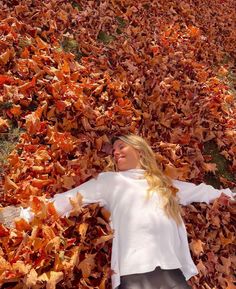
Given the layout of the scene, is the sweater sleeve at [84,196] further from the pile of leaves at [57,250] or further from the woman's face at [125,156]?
the woman's face at [125,156]

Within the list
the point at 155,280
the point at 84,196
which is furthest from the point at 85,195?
the point at 155,280

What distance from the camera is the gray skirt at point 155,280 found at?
303 centimetres

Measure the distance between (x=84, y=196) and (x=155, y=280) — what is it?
38.6 inches

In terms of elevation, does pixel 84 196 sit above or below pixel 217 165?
above

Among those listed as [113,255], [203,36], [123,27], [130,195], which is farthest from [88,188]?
[203,36]

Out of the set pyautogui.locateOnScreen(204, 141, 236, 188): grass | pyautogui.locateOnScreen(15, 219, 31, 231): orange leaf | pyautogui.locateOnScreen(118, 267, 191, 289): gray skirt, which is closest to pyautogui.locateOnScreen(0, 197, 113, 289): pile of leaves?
pyautogui.locateOnScreen(15, 219, 31, 231): orange leaf

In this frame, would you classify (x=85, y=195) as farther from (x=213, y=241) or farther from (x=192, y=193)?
Result: (x=213, y=241)

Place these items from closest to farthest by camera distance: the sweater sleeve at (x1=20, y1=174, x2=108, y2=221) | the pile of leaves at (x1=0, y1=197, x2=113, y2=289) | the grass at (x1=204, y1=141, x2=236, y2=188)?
the pile of leaves at (x1=0, y1=197, x2=113, y2=289), the sweater sleeve at (x1=20, y1=174, x2=108, y2=221), the grass at (x1=204, y1=141, x2=236, y2=188)

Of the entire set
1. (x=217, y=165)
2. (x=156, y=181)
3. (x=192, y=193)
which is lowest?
(x=217, y=165)

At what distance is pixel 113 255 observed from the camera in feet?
10.8

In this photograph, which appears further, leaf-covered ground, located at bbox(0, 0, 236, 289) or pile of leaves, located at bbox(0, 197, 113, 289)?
leaf-covered ground, located at bbox(0, 0, 236, 289)

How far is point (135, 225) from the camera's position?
3301 mm

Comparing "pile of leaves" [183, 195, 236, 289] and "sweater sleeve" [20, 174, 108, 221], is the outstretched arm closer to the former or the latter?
"sweater sleeve" [20, 174, 108, 221]

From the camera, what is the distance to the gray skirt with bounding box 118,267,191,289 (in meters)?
3.03
